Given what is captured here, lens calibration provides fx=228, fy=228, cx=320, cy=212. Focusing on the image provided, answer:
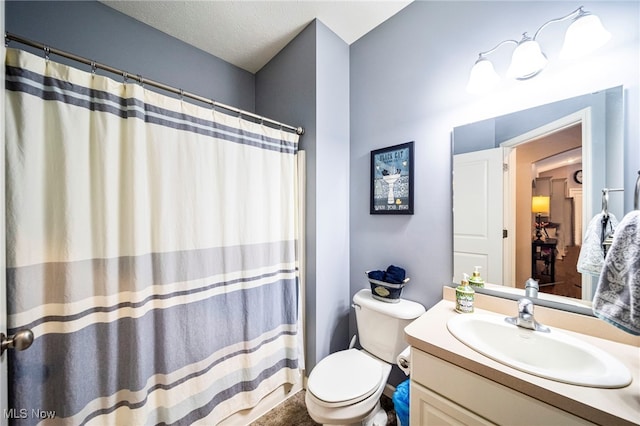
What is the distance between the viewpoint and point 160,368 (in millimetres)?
Result: 1102

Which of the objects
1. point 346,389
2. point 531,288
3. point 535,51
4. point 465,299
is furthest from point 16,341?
point 535,51

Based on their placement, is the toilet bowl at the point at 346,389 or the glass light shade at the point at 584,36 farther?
the toilet bowl at the point at 346,389

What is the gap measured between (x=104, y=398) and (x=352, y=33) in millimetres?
2529

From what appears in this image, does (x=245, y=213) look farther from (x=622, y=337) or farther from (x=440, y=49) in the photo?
(x=622, y=337)

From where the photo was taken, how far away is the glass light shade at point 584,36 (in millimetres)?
850

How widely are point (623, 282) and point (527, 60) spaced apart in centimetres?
92

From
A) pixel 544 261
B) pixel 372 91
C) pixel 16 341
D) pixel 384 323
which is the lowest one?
pixel 384 323

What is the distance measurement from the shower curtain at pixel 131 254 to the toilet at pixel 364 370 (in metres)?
0.46

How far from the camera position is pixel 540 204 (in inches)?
41.2

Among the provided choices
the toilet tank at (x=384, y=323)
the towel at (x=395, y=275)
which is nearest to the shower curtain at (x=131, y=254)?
the toilet tank at (x=384, y=323)

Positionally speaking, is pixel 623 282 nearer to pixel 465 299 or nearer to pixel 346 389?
pixel 465 299

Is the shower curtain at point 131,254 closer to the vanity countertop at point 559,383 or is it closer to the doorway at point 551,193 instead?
the vanity countertop at point 559,383

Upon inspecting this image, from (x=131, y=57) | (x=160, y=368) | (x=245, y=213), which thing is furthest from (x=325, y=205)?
(x=131, y=57)

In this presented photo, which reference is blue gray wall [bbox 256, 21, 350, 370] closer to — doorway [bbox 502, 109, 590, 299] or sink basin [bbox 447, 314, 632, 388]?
sink basin [bbox 447, 314, 632, 388]
